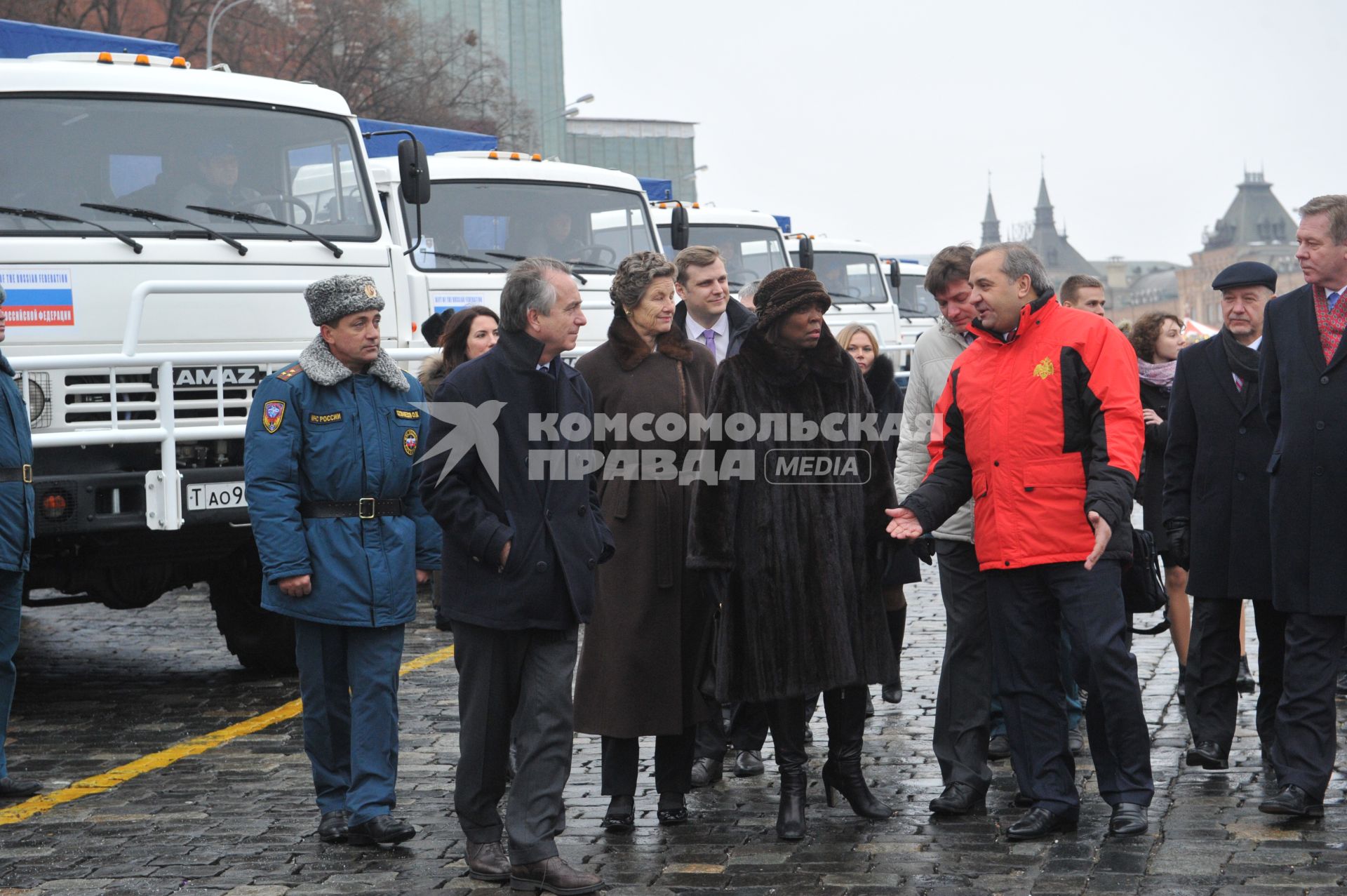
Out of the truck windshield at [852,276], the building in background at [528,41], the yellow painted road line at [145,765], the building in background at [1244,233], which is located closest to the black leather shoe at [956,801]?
the yellow painted road line at [145,765]

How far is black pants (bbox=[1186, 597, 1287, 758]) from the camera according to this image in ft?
21.1

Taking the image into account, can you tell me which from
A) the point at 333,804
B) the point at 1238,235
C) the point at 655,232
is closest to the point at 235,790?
the point at 333,804

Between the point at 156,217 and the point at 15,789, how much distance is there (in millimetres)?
3107

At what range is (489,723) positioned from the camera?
536 cm

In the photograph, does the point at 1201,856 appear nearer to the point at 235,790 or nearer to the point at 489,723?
the point at 489,723

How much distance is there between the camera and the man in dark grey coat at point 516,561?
525cm

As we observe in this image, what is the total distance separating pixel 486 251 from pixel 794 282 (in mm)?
5819

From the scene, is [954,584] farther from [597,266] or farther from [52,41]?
[597,266]

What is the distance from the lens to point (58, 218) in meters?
8.16

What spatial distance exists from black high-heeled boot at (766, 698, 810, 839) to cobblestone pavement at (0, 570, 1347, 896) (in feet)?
0.25

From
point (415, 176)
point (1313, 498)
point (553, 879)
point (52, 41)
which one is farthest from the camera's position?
point (415, 176)

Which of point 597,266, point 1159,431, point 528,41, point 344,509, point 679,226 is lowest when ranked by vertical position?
point 344,509

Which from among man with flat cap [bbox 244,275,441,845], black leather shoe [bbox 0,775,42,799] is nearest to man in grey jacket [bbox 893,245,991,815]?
man with flat cap [bbox 244,275,441,845]

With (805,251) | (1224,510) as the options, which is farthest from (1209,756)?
(805,251)
